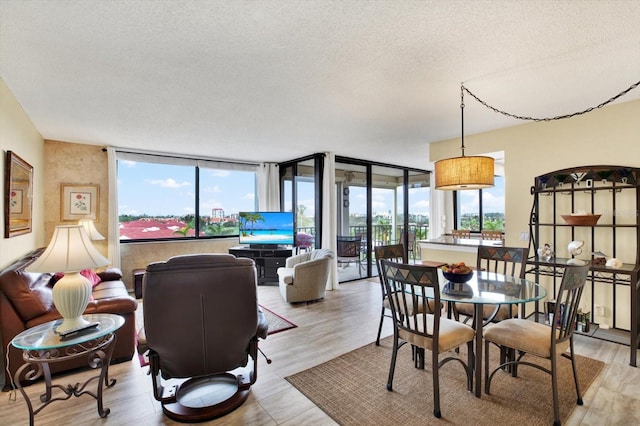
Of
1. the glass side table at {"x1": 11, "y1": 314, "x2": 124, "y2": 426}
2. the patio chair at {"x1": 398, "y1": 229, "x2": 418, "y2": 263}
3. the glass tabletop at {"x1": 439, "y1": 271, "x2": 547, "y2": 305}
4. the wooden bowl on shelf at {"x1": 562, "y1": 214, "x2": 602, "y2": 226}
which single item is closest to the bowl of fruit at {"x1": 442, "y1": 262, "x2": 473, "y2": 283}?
the glass tabletop at {"x1": 439, "y1": 271, "x2": 547, "y2": 305}

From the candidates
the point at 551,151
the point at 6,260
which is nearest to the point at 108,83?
the point at 6,260

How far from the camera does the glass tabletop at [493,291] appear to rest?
7.43ft

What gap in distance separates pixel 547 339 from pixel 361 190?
15.0 feet

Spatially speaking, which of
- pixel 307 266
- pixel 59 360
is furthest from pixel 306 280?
pixel 59 360

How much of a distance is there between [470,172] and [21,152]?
14.7 feet

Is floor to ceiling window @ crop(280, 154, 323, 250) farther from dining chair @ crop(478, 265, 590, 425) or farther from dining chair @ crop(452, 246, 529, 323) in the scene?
dining chair @ crop(478, 265, 590, 425)

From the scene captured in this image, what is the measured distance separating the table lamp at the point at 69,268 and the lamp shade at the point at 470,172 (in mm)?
2844

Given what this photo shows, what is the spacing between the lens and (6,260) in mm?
2824

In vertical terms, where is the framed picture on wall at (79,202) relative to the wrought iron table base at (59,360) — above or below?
above

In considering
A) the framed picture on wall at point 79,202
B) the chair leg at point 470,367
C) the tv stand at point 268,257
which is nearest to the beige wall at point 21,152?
the framed picture on wall at point 79,202

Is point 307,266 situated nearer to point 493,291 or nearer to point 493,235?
point 493,291

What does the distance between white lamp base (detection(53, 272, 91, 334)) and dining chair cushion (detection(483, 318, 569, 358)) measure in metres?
2.92

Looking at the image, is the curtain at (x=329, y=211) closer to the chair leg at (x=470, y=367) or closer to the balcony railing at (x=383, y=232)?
the balcony railing at (x=383, y=232)

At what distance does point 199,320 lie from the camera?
202 cm
